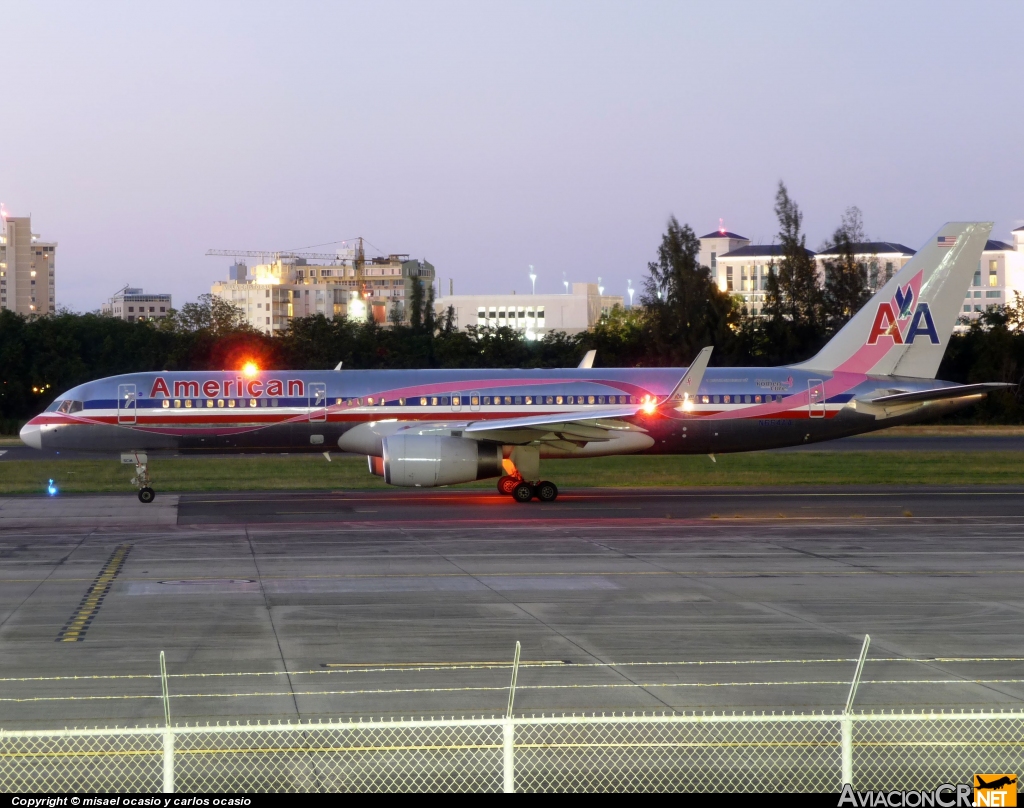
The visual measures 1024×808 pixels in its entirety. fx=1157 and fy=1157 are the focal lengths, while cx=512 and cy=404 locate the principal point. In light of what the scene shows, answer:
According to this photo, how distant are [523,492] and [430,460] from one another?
363 centimetres

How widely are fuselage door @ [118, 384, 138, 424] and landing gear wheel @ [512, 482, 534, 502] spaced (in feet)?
39.5

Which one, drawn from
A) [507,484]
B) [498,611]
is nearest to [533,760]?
[498,611]

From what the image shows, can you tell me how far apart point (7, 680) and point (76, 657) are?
132cm

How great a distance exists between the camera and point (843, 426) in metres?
36.9

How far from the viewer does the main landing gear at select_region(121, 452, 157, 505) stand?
3422cm

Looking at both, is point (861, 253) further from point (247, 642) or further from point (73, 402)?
point (247, 642)

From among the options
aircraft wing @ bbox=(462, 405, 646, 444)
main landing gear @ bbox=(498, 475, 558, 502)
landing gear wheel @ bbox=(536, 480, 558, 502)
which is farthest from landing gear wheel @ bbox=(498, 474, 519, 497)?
aircraft wing @ bbox=(462, 405, 646, 444)

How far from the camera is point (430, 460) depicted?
104 ft

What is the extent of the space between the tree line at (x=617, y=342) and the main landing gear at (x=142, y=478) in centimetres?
4243

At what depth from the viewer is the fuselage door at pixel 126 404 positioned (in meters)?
35.6

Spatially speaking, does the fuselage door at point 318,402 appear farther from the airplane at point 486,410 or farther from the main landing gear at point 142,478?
the main landing gear at point 142,478

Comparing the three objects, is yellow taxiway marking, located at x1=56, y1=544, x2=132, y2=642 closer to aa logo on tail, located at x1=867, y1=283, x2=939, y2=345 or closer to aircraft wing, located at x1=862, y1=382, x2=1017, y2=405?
aircraft wing, located at x1=862, y1=382, x2=1017, y2=405

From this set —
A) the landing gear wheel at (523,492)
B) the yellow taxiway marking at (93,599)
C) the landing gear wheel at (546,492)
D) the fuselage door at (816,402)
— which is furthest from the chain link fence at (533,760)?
the fuselage door at (816,402)

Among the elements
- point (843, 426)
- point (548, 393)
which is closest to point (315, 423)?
point (548, 393)
